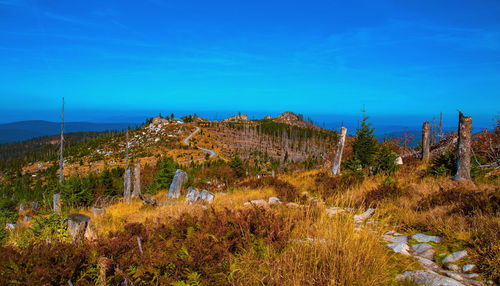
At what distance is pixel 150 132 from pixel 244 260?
477 feet

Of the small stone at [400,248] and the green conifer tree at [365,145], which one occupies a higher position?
the green conifer tree at [365,145]

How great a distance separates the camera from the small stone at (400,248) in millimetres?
3938

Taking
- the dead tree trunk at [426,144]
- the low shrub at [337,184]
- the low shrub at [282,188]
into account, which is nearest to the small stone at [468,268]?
the low shrub at [282,188]

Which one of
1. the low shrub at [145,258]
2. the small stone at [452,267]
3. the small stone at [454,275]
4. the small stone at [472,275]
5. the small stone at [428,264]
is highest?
the low shrub at [145,258]

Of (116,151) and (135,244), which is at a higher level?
(135,244)

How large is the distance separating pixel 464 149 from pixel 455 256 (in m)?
6.29

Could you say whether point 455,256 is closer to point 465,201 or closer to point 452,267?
point 452,267

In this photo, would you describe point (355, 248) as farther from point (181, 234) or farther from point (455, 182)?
point (455, 182)

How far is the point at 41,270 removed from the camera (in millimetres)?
2760

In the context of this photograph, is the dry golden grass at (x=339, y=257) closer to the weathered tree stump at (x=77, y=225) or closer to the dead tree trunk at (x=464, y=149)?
the weathered tree stump at (x=77, y=225)

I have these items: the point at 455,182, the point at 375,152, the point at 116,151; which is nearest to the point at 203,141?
the point at 116,151

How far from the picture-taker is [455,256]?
3.68 m

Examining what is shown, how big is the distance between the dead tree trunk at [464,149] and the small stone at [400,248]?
5.57 m

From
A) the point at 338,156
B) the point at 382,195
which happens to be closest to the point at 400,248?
the point at 382,195
